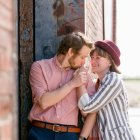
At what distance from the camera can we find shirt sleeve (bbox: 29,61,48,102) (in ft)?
10.7

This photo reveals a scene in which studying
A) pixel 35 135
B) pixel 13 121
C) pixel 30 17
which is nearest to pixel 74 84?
pixel 35 135

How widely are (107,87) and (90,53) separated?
0.34m

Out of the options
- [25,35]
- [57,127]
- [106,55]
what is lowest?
[57,127]

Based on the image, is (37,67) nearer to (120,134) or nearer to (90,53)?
(90,53)

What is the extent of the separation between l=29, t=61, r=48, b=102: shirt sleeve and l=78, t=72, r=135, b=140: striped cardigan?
30 centimetres

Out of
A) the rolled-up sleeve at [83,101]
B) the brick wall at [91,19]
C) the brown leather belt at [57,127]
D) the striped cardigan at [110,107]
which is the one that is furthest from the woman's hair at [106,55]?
the brick wall at [91,19]

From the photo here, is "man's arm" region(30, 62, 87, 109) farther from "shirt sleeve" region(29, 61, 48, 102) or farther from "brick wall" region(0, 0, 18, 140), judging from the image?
"brick wall" region(0, 0, 18, 140)

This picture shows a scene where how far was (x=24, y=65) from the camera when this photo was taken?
3660 mm

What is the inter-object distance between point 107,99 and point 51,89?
0.44 m

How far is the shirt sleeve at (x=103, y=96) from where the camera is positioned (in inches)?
128

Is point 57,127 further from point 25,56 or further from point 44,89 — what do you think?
point 25,56

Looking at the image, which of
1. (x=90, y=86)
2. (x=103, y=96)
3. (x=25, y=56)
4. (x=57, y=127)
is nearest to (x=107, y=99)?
(x=103, y=96)

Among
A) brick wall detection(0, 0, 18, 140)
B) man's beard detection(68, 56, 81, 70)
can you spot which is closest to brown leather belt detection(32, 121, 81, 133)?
man's beard detection(68, 56, 81, 70)

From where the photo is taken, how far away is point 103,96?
325cm
